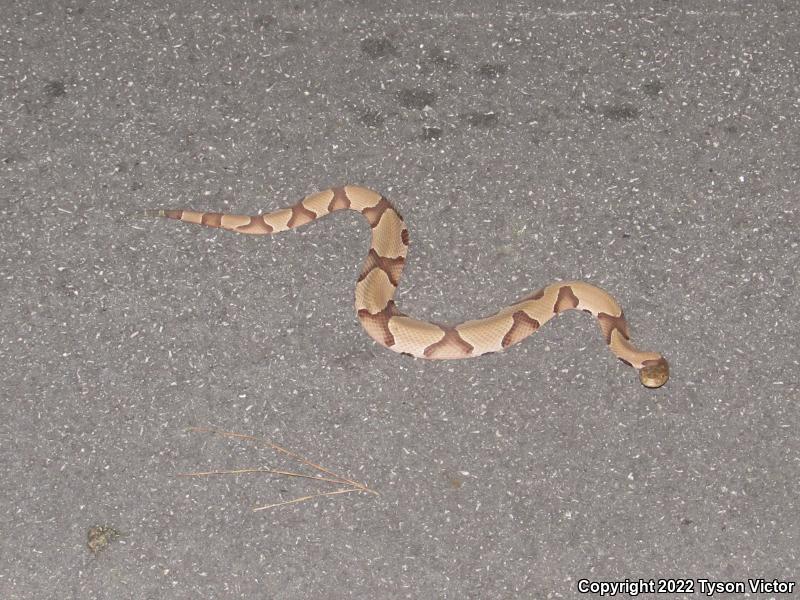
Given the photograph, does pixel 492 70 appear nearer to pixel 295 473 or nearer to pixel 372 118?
pixel 372 118

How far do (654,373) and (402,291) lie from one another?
1324mm

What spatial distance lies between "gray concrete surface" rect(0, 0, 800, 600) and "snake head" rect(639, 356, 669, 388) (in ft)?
0.37

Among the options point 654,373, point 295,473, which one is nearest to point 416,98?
point 654,373

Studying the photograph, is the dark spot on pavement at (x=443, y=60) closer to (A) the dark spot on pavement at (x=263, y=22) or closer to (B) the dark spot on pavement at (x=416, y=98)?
(B) the dark spot on pavement at (x=416, y=98)

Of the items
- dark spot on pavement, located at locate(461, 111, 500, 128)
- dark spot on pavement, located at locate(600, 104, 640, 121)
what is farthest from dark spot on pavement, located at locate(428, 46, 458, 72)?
dark spot on pavement, located at locate(600, 104, 640, 121)

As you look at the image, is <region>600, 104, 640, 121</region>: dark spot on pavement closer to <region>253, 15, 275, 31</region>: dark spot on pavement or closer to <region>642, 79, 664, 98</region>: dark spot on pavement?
<region>642, 79, 664, 98</region>: dark spot on pavement

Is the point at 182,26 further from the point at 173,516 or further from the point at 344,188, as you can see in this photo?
the point at 173,516

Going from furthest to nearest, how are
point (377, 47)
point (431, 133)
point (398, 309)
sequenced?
1. point (377, 47)
2. point (431, 133)
3. point (398, 309)

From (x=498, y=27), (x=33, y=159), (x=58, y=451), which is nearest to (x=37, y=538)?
(x=58, y=451)

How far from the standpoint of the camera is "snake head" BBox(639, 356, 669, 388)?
12.5 ft

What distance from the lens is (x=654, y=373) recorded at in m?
3.81

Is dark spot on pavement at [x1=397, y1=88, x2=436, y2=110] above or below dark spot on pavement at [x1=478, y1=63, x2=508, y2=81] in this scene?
below

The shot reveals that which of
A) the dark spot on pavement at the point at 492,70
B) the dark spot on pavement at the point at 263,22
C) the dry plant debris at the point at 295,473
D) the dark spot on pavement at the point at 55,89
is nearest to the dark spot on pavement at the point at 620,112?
the dark spot on pavement at the point at 492,70

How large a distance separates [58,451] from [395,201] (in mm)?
2130
